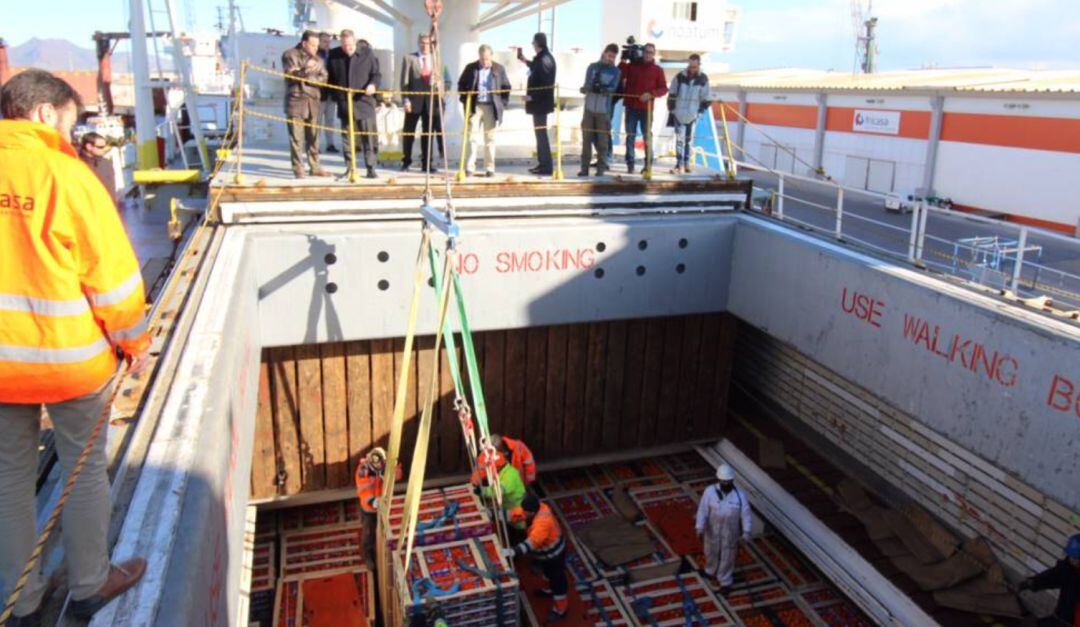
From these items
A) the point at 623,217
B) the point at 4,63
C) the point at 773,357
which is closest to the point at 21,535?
the point at 623,217

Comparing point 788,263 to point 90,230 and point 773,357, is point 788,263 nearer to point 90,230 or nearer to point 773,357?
point 773,357

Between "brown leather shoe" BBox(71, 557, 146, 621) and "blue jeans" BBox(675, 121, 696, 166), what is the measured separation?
9309 mm

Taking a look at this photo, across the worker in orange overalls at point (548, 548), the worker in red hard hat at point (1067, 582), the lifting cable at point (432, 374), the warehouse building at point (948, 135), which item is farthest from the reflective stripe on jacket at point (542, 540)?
the warehouse building at point (948, 135)

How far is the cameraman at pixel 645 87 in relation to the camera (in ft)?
33.9

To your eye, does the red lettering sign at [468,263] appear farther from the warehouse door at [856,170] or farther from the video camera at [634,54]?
the warehouse door at [856,170]

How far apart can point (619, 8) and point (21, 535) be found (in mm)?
19285

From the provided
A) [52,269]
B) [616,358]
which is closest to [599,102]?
[616,358]

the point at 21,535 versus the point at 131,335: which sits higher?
the point at 131,335

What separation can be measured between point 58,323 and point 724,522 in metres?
7.30

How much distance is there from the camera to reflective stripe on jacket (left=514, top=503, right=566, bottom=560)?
7.82m

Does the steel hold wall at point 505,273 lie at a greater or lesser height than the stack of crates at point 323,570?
greater

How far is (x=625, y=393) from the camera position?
1058cm

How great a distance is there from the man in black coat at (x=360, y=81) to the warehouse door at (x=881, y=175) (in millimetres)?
18833

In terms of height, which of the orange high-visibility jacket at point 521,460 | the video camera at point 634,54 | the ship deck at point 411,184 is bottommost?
the orange high-visibility jacket at point 521,460
